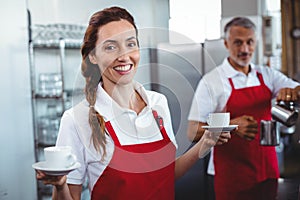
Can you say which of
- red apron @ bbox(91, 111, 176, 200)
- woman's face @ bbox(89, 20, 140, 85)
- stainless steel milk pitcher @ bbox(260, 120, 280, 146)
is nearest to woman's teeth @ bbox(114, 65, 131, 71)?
woman's face @ bbox(89, 20, 140, 85)

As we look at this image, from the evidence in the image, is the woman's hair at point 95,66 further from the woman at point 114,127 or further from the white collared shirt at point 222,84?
the white collared shirt at point 222,84

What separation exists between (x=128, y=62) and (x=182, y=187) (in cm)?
35

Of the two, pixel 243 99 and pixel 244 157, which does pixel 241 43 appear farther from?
pixel 244 157

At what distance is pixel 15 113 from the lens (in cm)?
136

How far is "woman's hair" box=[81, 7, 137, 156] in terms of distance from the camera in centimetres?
103

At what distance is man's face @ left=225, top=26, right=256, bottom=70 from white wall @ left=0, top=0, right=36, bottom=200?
2.14ft

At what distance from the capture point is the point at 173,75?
42.1 inches

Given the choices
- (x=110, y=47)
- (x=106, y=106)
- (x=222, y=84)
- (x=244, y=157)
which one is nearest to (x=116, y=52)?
(x=110, y=47)

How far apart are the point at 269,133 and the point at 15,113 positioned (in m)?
0.78

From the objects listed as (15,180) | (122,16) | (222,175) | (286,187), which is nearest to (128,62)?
(122,16)

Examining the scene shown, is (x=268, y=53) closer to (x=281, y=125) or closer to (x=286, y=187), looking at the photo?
(x=281, y=125)

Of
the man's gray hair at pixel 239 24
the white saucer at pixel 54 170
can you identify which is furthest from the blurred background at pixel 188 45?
the white saucer at pixel 54 170

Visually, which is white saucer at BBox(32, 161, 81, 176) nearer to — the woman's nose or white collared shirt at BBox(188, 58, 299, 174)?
white collared shirt at BBox(188, 58, 299, 174)

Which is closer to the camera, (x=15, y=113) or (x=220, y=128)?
(x=220, y=128)
